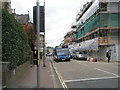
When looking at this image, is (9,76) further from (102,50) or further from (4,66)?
(102,50)

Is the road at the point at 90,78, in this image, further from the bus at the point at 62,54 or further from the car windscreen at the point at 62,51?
the car windscreen at the point at 62,51

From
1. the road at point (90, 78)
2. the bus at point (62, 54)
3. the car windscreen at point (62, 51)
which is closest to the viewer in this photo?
the road at point (90, 78)

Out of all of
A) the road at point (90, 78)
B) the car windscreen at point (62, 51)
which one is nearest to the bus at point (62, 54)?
the car windscreen at point (62, 51)

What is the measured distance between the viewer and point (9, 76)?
27.5 feet

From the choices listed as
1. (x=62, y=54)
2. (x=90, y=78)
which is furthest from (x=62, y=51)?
(x=90, y=78)

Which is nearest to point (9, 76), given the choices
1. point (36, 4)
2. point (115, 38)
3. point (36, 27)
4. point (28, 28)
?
point (36, 27)

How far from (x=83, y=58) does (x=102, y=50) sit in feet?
13.7

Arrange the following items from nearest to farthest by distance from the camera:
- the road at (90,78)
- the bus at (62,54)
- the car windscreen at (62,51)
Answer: the road at (90,78) → the bus at (62,54) → the car windscreen at (62,51)

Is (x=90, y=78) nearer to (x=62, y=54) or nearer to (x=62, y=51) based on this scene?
(x=62, y=54)

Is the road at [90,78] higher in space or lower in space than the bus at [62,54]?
lower

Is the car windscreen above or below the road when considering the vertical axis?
above

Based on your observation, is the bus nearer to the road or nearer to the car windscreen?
the car windscreen

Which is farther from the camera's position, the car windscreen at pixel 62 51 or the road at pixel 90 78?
the car windscreen at pixel 62 51

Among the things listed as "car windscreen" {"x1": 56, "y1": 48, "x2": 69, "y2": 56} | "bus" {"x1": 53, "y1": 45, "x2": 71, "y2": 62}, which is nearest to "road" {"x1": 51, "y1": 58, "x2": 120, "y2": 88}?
"bus" {"x1": 53, "y1": 45, "x2": 71, "y2": 62}
